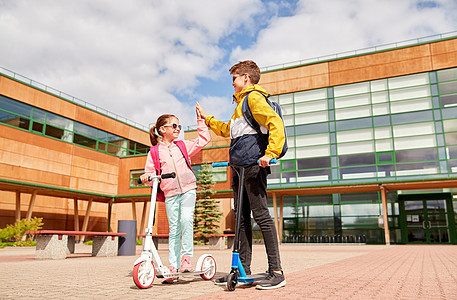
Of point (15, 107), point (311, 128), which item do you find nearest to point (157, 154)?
point (15, 107)

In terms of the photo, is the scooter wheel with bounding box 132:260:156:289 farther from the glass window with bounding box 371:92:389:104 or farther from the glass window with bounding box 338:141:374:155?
Result: the glass window with bounding box 371:92:389:104

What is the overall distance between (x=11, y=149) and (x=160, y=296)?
929 inches

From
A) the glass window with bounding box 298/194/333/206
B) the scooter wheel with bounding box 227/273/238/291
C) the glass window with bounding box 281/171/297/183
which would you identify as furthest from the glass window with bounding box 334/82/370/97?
the scooter wheel with bounding box 227/273/238/291

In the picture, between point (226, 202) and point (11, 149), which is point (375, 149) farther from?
point (11, 149)

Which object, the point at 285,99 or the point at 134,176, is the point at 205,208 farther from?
the point at 285,99

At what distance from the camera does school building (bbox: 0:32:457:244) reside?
23.2 meters

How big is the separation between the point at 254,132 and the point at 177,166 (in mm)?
1120

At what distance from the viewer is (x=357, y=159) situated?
2492 centimetres

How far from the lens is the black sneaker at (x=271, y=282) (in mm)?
3505

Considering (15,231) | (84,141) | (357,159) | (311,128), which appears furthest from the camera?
(84,141)

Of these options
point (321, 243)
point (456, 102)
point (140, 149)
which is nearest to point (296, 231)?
point (321, 243)

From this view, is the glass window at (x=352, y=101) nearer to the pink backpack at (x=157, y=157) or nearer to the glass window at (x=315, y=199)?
the glass window at (x=315, y=199)

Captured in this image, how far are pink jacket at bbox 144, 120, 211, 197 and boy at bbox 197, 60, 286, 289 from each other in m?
0.63

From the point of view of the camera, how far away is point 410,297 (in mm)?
3121
